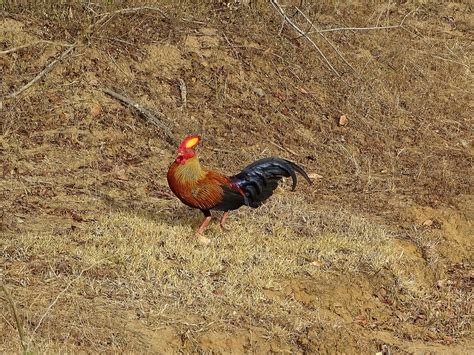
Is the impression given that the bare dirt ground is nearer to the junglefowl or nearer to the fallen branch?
the fallen branch

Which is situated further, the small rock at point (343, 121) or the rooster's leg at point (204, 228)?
the small rock at point (343, 121)

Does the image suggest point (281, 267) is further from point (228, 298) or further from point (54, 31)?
point (54, 31)

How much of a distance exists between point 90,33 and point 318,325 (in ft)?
19.3

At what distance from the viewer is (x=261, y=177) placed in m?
7.01

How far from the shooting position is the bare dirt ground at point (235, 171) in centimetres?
557

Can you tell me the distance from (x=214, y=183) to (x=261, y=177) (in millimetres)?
589

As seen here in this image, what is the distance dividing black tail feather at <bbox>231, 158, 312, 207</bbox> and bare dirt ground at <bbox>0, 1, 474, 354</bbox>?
395mm

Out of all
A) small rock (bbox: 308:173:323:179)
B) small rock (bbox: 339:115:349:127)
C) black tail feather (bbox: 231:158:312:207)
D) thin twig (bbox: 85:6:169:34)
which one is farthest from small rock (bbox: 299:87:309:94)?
black tail feather (bbox: 231:158:312:207)

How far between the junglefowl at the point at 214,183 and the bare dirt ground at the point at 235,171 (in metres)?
0.36

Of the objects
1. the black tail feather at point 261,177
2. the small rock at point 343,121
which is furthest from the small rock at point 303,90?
the black tail feather at point 261,177

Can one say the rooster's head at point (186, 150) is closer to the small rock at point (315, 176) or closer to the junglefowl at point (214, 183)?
the junglefowl at point (214, 183)

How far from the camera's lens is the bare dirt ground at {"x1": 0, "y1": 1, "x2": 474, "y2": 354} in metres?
5.57

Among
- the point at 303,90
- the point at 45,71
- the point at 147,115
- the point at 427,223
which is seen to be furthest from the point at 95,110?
the point at 427,223

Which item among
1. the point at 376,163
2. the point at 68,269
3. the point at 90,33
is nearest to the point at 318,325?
the point at 68,269
